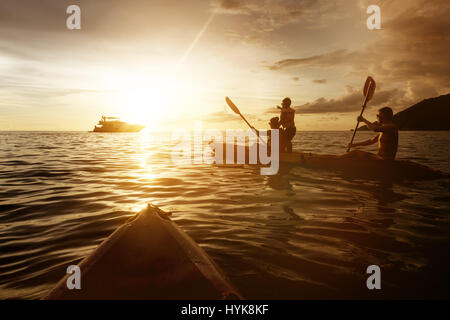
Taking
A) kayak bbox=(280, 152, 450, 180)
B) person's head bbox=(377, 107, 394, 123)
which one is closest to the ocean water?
kayak bbox=(280, 152, 450, 180)

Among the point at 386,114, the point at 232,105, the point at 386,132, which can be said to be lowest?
the point at 386,132

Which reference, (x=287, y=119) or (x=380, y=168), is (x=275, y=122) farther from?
(x=380, y=168)

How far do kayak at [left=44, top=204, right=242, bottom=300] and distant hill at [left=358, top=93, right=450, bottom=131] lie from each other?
5584 inches

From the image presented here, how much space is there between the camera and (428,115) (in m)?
129

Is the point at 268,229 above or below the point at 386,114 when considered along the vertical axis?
below

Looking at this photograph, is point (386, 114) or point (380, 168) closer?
point (386, 114)

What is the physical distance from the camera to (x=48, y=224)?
472 cm

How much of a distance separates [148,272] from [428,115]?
6426 inches

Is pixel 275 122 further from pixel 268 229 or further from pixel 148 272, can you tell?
pixel 148 272

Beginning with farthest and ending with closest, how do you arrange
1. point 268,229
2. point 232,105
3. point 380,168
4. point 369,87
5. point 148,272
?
point 232,105 < point 369,87 < point 380,168 < point 268,229 < point 148,272

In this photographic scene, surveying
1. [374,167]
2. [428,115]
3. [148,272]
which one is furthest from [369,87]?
[428,115]

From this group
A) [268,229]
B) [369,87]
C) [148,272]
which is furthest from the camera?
[369,87]

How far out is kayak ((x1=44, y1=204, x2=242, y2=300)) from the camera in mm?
1997

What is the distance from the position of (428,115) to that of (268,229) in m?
161
